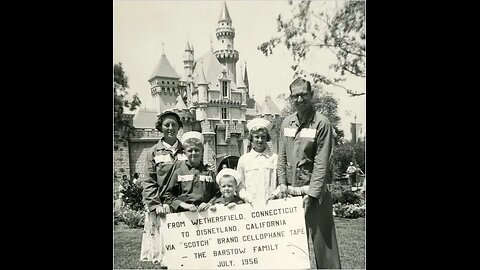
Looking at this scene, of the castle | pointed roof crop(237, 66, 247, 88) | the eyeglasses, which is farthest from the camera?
pointed roof crop(237, 66, 247, 88)

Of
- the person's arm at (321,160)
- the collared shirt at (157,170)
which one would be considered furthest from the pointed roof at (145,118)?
the person's arm at (321,160)

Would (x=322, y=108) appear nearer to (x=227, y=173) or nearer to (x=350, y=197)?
(x=350, y=197)

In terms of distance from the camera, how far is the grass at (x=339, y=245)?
18.4ft

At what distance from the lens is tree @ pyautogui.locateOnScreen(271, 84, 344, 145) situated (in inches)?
227

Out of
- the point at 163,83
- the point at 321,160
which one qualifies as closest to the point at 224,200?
the point at 321,160

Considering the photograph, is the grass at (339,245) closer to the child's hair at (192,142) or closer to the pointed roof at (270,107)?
the child's hair at (192,142)

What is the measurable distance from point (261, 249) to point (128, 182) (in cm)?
174

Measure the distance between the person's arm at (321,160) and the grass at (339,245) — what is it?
0.53 meters

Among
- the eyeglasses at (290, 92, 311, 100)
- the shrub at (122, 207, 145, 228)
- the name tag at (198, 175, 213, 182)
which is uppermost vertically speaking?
the eyeglasses at (290, 92, 311, 100)

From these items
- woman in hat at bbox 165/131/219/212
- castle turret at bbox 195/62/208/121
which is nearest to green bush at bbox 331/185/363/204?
woman in hat at bbox 165/131/219/212

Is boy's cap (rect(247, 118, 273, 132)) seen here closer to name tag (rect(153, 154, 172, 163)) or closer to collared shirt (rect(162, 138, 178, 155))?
collared shirt (rect(162, 138, 178, 155))

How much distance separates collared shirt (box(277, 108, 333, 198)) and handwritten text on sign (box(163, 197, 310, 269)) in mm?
256

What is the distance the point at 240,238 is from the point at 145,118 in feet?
5.85
